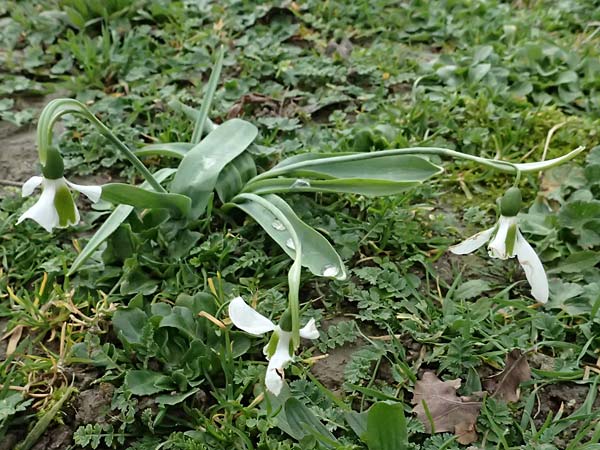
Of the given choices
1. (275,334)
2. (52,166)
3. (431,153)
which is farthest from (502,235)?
(52,166)

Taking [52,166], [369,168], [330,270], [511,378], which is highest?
[52,166]

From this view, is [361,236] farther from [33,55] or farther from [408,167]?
[33,55]

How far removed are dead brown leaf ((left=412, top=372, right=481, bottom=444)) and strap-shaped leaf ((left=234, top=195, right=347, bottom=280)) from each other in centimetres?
36

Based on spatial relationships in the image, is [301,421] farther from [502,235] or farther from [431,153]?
[431,153]

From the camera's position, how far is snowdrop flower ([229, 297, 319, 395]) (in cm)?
137

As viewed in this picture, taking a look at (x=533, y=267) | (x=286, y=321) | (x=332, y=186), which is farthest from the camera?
(x=332, y=186)

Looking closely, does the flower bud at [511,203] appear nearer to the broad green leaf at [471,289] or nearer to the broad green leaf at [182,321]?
the broad green leaf at [471,289]

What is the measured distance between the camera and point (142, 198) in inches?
75.7

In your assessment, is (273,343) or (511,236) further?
(511,236)

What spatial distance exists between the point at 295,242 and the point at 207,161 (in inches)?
26.5

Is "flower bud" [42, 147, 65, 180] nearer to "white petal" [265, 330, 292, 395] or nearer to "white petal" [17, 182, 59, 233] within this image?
"white petal" [17, 182, 59, 233]

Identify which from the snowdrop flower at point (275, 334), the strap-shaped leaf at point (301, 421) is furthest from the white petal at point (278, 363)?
the strap-shaped leaf at point (301, 421)

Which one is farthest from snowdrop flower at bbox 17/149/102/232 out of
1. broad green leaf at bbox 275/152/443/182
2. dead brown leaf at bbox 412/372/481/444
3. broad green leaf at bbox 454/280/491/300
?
broad green leaf at bbox 454/280/491/300

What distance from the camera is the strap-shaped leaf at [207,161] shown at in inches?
81.0
